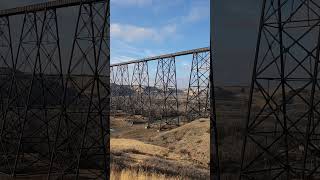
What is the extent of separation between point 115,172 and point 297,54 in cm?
997

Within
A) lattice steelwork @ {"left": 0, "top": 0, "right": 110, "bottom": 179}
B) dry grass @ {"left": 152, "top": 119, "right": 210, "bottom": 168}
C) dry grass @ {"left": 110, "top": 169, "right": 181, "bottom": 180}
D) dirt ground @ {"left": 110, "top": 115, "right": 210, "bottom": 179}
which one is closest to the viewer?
lattice steelwork @ {"left": 0, "top": 0, "right": 110, "bottom": 179}

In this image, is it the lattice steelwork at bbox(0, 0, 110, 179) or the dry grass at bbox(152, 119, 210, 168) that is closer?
the lattice steelwork at bbox(0, 0, 110, 179)

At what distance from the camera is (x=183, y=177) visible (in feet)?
43.7

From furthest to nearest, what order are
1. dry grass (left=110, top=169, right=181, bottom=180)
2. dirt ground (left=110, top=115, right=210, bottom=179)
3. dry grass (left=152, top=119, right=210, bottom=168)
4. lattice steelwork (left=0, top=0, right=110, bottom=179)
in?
dry grass (left=152, top=119, right=210, bottom=168) < dirt ground (left=110, top=115, right=210, bottom=179) < dry grass (left=110, top=169, right=181, bottom=180) < lattice steelwork (left=0, top=0, right=110, bottom=179)

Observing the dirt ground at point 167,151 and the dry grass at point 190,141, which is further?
the dry grass at point 190,141

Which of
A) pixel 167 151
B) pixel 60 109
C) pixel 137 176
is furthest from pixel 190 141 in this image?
pixel 137 176

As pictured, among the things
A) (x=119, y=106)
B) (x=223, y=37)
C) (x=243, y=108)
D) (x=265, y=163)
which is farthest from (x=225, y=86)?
(x=119, y=106)

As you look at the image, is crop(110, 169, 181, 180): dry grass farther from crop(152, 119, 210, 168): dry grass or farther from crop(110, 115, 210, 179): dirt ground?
crop(152, 119, 210, 168): dry grass

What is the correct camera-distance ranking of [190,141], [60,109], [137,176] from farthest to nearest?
[190,141] < [60,109] < [137,176]

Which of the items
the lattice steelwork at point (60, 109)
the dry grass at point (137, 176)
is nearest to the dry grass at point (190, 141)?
the lattice steelwork at point (60, 109)

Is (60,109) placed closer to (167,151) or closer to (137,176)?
(137,176)

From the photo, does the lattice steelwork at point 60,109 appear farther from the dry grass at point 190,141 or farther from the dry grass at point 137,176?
the dry grass at point 190,141

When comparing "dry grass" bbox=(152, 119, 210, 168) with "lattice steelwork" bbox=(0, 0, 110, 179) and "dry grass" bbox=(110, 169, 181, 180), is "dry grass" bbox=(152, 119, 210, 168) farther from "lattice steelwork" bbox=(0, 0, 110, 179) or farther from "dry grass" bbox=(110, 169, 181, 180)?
"dry grass" bbox=(110, 169, 181, 180)

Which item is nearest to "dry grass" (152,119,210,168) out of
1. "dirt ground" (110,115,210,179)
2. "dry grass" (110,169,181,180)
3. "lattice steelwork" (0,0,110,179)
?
"dirt ground" (110,115,210,179)
